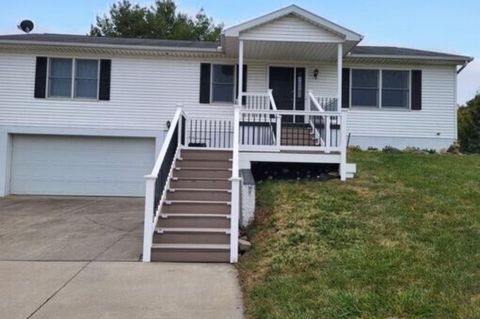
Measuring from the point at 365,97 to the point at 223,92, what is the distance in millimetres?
4594

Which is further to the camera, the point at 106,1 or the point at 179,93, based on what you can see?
the point at 106,1

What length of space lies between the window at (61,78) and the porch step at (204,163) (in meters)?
6.68

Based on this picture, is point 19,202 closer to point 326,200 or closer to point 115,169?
point 115,169

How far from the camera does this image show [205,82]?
14516 millimetres

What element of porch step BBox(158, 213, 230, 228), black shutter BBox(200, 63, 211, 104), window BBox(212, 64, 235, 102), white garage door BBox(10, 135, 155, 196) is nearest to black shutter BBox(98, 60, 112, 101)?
white garage door BBox(10, 135, 155, 196)

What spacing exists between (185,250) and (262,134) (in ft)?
17.5

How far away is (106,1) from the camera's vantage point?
105ft

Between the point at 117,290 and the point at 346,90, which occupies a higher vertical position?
the point at 346,90

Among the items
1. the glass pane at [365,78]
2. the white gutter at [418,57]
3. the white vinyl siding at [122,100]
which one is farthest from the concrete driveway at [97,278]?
the white gutter at [418,57]

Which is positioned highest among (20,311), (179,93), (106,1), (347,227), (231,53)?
(106,1)

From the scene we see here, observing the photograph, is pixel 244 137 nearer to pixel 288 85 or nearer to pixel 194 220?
pixel 288 85

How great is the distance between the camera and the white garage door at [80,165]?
1451 centimetres

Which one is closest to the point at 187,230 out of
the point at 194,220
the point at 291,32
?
the point at 194,220

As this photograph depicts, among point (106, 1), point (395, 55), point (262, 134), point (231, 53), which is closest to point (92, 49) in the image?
point (231, 53)
